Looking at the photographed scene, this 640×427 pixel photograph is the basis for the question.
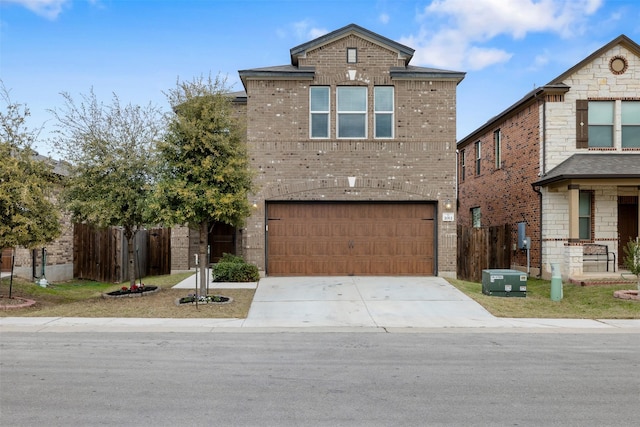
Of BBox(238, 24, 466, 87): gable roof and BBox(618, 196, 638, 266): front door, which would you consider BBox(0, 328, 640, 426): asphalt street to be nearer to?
BBox(238, 24, 466, 87): gable roof

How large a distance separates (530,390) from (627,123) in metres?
15.6

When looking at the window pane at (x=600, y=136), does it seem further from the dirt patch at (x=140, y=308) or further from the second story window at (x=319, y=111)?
the dirt patch at (x=140, y=308)

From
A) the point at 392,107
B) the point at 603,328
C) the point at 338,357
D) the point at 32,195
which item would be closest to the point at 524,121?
the point at 392,107

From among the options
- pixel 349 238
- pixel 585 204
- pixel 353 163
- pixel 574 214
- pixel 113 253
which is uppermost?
pixel 353 163

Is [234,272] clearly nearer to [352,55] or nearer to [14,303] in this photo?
[14,303]

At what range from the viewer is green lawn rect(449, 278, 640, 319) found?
12.2 meters

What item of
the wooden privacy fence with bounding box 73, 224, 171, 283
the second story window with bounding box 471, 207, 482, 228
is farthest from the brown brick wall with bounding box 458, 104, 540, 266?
the wooden privacy fence with bounding box 73, 224, 171, 283

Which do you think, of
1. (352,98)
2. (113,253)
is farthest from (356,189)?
(113,253)

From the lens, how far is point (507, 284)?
46.5 ft

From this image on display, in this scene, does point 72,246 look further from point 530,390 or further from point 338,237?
point 530,390

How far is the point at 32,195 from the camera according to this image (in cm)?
1236

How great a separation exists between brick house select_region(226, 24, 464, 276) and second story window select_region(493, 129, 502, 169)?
6.46 meters

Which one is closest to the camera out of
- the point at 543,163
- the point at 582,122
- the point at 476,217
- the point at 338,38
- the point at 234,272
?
the point at 234,272

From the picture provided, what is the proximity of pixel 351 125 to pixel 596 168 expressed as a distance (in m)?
8.15
